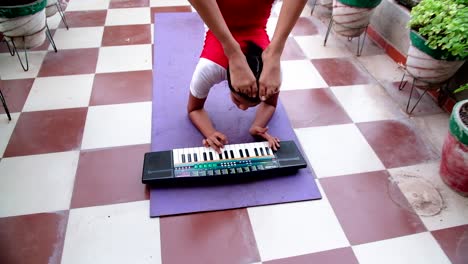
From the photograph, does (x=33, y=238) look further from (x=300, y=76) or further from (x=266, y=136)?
(x=300, y=76)

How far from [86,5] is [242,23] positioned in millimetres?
1626

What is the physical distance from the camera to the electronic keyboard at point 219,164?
1.24 metres

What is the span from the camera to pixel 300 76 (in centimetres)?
188

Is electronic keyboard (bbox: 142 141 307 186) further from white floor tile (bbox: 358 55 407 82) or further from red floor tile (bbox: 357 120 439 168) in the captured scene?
white floor tile (bbox: 358 55 407 82)

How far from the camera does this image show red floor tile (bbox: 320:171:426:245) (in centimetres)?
118

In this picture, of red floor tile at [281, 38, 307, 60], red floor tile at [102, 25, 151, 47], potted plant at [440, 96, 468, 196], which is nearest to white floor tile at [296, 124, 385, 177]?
potted plant at [440, 96, 468, 196]

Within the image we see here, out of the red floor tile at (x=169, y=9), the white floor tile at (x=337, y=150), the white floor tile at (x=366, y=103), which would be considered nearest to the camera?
the white floor tile at (x=337, y=150)

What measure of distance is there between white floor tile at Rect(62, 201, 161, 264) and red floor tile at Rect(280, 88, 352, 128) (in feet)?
2.55

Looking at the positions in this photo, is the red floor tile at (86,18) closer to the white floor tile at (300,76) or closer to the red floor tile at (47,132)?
the red floor tile at (47,132)

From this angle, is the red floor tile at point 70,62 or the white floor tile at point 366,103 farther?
the red floor tile at point 70,62

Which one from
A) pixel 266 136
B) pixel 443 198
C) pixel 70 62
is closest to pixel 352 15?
pixel 266 136

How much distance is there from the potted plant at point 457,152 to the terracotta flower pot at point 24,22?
1.82m

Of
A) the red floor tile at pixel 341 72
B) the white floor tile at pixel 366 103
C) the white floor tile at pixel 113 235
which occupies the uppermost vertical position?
the red floor tile at pixel 341 72

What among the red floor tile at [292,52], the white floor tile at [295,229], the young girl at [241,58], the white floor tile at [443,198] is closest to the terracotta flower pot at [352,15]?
the red floor tile at [292,52]
